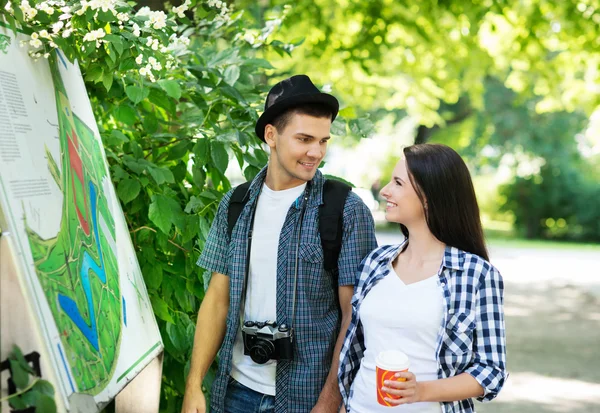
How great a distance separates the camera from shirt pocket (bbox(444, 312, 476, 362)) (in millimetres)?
2283

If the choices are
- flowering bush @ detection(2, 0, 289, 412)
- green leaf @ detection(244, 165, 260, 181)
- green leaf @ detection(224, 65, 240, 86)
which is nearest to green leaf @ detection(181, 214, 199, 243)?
flowering bush @ detection(2, 0, 289, 412)

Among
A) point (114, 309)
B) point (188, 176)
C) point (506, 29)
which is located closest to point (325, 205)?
point (114, 309)

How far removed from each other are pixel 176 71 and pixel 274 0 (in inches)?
236

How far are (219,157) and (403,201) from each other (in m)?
0.94

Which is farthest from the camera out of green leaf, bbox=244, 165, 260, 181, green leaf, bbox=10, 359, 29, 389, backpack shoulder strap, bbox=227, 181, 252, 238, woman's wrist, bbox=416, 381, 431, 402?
green leaf, bbox=244, 165, 260, 181

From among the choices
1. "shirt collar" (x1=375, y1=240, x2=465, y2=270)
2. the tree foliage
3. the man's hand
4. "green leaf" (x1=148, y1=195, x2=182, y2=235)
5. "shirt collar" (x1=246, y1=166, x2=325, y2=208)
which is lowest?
the man's hand

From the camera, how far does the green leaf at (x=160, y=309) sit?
2.95 metres

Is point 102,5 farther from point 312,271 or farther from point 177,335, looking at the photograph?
point 177,335

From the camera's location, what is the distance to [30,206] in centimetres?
181

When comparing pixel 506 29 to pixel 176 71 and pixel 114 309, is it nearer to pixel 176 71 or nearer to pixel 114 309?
pixel 176 71

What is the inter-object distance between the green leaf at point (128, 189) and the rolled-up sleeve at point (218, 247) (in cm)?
37

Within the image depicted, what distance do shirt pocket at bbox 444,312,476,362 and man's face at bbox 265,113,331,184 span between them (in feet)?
2.30

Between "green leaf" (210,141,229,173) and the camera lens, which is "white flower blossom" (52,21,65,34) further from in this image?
the camera lens

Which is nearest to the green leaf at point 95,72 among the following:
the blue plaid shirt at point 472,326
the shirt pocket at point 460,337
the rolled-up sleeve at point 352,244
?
the rolled-up sleeve at point 352,244
